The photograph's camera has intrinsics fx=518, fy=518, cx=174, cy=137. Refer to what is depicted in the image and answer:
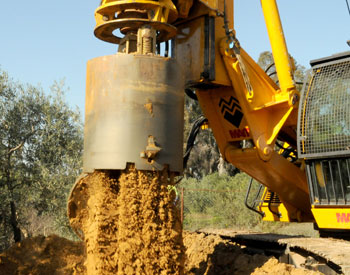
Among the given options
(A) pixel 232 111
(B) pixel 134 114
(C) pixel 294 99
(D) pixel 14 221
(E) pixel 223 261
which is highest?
(C) pixel 294 99

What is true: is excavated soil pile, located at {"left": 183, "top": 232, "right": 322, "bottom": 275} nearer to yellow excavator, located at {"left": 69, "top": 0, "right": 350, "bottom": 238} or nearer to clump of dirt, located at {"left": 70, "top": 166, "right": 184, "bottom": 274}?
yellow excavator, located at {"left": 69, "top": 0, "right": 350, "bottom": 238}

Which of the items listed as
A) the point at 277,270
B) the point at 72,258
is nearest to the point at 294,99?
the point at 277,270

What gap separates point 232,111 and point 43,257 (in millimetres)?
3353

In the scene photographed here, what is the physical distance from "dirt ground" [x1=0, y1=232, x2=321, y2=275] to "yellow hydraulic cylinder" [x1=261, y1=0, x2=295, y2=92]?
2348mm

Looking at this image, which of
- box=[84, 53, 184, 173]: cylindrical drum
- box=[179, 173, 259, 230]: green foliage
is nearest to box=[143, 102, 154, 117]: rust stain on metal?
box=[84, 53, 184, 173]: cylindrical drum

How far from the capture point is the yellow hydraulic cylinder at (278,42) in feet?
22.4

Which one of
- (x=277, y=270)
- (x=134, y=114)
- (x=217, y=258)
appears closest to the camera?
(x=134, y=114)

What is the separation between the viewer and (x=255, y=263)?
6.20 m

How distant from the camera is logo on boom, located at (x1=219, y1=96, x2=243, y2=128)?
22.4 feet

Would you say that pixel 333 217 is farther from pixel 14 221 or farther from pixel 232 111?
pixel 14 221

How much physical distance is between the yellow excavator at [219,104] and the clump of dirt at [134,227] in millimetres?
164

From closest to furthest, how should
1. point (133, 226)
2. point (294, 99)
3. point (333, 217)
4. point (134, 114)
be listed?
1. point (133, 226)
2. point (134, 114)
3. point (333, 217)
4. point (294, 99)

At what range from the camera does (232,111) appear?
6.89 metres

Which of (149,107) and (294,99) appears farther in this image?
(294,99)
